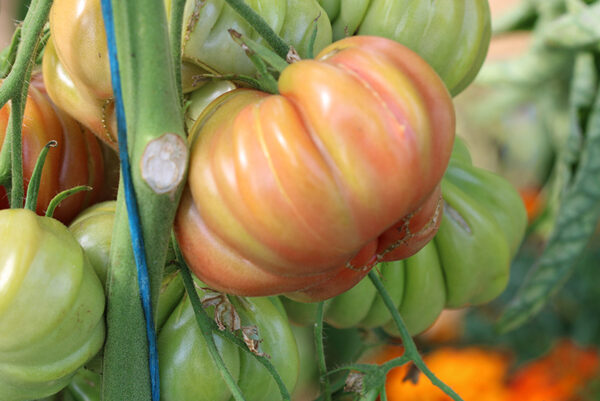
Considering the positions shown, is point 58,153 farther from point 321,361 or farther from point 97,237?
point 321,361

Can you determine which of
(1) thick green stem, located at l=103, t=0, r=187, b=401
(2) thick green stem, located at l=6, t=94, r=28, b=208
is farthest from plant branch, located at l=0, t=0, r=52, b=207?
Result: (1) thick green stem, located at l=103, t=0, r=187, b=401

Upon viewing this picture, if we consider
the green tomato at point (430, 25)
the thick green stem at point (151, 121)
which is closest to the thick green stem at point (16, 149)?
the thick green stem at point (151, 121)

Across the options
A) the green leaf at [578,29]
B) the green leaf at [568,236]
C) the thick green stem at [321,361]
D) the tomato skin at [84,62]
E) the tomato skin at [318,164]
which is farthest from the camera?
the green leaf at [578,29]

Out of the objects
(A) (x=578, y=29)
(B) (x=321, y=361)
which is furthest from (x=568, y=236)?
(B) (x=321, y=361)

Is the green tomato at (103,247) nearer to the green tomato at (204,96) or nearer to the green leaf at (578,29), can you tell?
the green tomato at (204,96)

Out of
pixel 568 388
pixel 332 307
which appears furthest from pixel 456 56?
Answer: pixel 568 388
